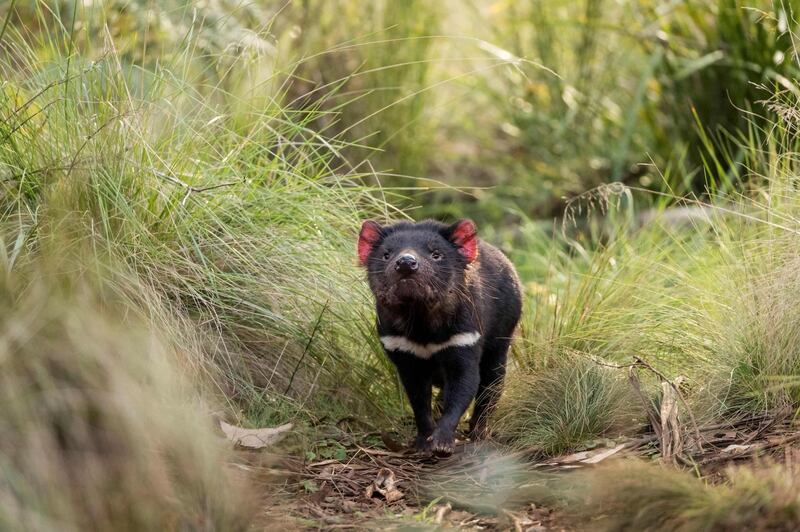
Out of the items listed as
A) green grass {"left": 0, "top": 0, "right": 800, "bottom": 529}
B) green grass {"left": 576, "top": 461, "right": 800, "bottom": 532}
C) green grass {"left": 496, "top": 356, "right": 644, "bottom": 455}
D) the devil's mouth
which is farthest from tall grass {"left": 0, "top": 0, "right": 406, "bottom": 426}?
green grass {"left": 576, "top": 461, "right": 800, "bottom": 532}

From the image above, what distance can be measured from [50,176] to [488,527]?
1.93 m

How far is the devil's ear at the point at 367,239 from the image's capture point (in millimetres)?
3977

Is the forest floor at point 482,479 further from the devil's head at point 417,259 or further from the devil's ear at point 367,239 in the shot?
the devil's ear at point 367,239

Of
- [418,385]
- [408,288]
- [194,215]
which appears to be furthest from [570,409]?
[194,215]

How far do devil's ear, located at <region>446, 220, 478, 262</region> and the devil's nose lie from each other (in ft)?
1.03

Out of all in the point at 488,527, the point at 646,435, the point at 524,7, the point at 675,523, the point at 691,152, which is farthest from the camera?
the point at 524,7

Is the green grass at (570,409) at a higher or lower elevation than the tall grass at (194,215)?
lower

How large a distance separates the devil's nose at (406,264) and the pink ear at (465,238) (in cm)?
31

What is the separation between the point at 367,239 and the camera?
399 cm

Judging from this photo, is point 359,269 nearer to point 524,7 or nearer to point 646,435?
point 646,435

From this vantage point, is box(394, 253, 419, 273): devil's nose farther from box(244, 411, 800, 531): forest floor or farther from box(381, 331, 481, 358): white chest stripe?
box(244, 411, 800, 531): forest floor

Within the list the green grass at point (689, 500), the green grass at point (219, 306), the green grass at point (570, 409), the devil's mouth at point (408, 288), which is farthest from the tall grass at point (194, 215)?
the green grass at point (689, 500)

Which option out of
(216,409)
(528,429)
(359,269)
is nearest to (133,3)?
(359,269)

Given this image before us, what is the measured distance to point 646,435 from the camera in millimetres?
3533
